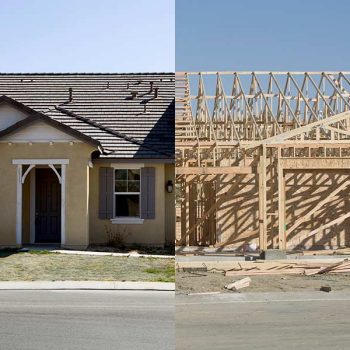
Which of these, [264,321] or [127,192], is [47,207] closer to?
[127,192]

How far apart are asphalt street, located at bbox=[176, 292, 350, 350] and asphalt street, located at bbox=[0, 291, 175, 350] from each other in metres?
0.33

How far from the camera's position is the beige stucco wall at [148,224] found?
528 inches

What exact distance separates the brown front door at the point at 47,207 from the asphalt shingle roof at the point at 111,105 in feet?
3.60

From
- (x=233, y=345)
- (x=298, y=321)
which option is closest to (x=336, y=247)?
(x=298, y=321)

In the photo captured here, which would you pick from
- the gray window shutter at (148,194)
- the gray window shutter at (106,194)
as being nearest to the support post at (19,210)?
the gray window shutter at (106,194)

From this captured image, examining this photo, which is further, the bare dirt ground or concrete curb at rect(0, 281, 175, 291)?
concrete curb at rect(0, 281, 175, 291)

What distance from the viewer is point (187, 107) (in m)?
13.4

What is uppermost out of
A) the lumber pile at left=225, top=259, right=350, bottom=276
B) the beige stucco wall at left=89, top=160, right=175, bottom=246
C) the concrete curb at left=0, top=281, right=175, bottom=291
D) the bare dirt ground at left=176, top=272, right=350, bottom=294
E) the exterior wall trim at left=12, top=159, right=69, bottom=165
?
the exterior wall trim at left=12, top=159, right=69, bottom=165

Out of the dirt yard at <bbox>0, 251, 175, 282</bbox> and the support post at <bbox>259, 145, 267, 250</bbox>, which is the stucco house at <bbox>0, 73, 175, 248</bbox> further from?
the support post at <bbox>259, 145, 267, 250</bbox>

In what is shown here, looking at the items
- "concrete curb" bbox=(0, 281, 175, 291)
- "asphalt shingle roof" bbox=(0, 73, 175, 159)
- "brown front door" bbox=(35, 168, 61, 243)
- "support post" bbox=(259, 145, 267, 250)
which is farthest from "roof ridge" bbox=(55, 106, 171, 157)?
A: "concrete curb" bbox=(0, 281, 175, 291)

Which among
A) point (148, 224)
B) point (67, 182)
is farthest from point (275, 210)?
point (67, 182)

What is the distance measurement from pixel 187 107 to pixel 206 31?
9962mm

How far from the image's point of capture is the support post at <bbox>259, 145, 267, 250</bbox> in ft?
38.5

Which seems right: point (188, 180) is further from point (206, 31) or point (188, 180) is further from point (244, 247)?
point (206, 31)
